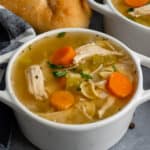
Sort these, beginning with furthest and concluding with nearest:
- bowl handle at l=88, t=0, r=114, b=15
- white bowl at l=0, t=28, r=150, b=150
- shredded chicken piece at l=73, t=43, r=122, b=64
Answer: bowl handle at l=88, t=0, r=114, b=15 < shredded chicken piece at l=73, t=43, r=122, b=64 < white bowl at l=0, t=28, r=150, b=150

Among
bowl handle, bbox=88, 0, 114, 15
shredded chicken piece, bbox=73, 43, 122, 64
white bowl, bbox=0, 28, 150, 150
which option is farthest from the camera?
bowl handle, bbox=88, 0, 114, 15

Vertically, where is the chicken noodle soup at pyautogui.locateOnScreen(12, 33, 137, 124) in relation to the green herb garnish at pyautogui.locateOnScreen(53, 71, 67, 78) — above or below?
below

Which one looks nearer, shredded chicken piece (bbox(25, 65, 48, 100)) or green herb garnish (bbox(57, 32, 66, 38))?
shredded chicken piece (bbox(25, 65, 48, 100))

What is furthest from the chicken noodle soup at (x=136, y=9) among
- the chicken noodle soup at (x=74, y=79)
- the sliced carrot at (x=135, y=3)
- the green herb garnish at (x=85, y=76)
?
the green herb garnish at (x=85, y=76)

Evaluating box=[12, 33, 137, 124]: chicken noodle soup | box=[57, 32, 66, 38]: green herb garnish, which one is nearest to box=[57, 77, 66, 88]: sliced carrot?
box=[12, 33, 137, 124]: chicken noodle soup

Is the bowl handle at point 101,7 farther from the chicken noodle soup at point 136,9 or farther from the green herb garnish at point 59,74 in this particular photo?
the green herb garnish at point 59,74

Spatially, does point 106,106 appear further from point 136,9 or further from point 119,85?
point 136,9

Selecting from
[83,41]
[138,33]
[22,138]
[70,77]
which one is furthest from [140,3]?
[22,138]

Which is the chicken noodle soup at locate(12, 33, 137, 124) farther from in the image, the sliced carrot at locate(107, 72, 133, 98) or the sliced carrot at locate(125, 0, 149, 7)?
the sliced carrot at locate(125, 0, 149, 7)
